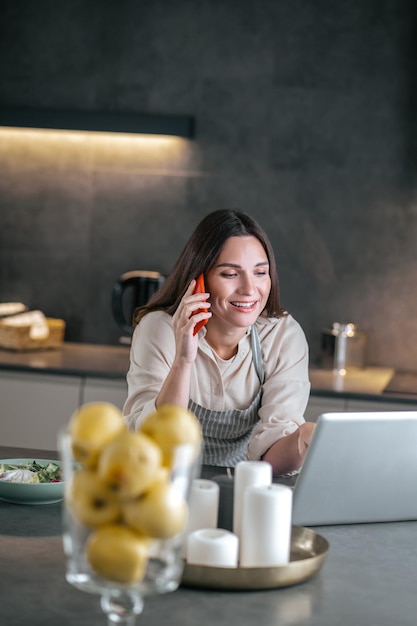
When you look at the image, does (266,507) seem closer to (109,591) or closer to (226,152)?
(109,591)

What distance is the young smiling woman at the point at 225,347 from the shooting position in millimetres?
2439

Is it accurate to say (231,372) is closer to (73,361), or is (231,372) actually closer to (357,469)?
(357,469)

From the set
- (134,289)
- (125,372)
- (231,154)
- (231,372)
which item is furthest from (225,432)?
(231,154)

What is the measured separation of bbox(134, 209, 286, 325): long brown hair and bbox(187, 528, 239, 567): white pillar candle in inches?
46.7

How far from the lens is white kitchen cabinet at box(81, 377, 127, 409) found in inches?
136

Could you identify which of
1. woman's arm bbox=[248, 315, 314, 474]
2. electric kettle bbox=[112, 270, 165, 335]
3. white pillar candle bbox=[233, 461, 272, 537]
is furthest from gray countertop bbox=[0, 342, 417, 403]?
white pillar candle bbox=[233, 461, 272, 537]

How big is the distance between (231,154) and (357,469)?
7.97 feet

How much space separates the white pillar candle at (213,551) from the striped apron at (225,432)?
→ 1.06 m

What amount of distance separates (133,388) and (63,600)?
116 cm

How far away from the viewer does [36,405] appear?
3.52 metres

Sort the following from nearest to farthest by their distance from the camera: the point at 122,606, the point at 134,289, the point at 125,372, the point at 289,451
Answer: the point at 122,606
the point at 289,451
the point at 125,372
the point at 134,289

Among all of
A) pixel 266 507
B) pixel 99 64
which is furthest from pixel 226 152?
pixel 266 507

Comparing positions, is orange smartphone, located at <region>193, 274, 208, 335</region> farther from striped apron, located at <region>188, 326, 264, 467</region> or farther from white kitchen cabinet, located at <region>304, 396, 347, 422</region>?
white kitchen cabinet, located at <region>304, 396, 347, 422</region>

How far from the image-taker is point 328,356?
371 centimetres
